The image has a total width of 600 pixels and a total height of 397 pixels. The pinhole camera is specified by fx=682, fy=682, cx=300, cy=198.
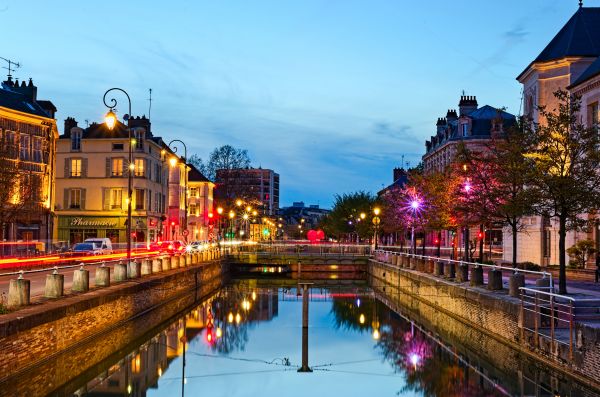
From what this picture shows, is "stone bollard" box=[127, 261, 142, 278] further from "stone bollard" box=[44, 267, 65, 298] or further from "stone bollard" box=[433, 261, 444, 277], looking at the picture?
"stone bollard" box=[433, 261, 444, 277]

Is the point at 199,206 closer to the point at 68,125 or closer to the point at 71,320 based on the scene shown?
the point at 68,125

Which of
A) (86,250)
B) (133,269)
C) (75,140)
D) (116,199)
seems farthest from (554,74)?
(75,140)

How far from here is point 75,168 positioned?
71625 millimetres

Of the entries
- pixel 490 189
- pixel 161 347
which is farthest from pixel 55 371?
pixel 490 189

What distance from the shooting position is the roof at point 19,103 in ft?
180

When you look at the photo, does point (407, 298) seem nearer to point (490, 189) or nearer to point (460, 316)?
point (490, 189)

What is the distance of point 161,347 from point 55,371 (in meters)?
6.75

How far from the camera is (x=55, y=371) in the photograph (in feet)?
58.4

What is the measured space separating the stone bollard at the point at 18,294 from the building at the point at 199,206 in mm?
82919

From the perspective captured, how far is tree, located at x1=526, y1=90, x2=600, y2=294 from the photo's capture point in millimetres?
23641

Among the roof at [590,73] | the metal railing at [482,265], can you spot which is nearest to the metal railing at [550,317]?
the metal railing at [482,265]

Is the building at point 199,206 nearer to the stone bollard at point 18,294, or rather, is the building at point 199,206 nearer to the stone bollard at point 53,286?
the stone bollard at point 53,286

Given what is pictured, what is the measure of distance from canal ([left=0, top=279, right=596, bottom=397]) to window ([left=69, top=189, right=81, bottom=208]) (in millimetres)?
40752

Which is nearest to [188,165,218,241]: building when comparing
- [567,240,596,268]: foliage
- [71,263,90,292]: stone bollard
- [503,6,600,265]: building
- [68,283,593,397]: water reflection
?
[503,6,600,265]: building
